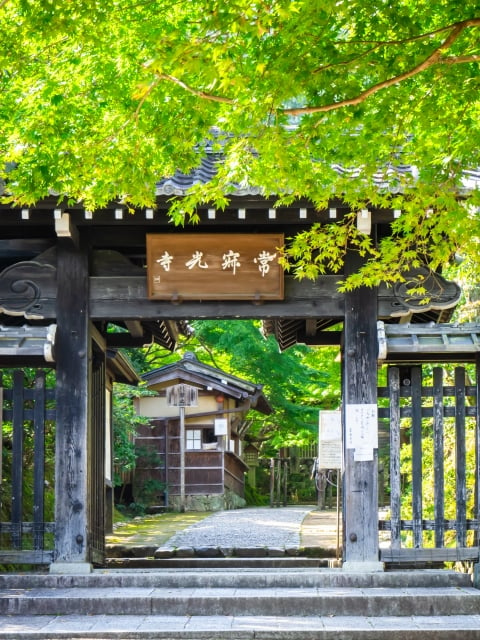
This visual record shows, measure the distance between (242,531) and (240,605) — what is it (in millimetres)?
10339

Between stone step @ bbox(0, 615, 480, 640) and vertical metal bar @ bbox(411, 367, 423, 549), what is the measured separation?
6.05 feet

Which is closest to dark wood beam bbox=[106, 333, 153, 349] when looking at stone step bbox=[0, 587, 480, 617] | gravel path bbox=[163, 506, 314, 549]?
gravel path bbox=[163, 506, 314, 549]

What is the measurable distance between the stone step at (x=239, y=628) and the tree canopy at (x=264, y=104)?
3.65 m

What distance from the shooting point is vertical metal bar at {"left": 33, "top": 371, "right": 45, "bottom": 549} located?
12477mm

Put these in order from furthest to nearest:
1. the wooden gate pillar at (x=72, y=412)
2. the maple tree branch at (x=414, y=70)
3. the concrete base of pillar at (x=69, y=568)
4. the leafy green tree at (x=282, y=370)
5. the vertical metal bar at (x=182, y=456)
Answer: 1. the leafy green tree at (x=282, y=370)
2. the vertical metal bar at (x=182, y=456)
3. the wooden gate pillar at (x=72, y=412)
4. the concrete base of pillar at (x=69, y=568)
5. the maple tree branch at (x=414, y=70)

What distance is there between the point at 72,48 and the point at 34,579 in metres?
6.50

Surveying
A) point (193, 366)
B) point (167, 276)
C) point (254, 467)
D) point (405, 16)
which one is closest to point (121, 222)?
point (167, 276)

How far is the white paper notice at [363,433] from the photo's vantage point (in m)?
12.5

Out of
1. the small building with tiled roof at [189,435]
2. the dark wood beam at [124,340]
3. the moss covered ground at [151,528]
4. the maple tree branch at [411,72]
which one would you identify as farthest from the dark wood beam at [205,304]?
the small building with tiled roof at [189,435]

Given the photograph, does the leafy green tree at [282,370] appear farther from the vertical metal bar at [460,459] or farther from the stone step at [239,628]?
the stone step at [239,628]

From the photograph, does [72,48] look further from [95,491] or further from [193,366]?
[193,366]

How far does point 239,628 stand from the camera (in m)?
10.1

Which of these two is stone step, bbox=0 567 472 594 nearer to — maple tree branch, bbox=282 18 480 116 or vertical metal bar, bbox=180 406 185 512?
maple tree branch, bbox=282 18 480 116

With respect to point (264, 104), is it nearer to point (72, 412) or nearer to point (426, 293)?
point (426, 293)
